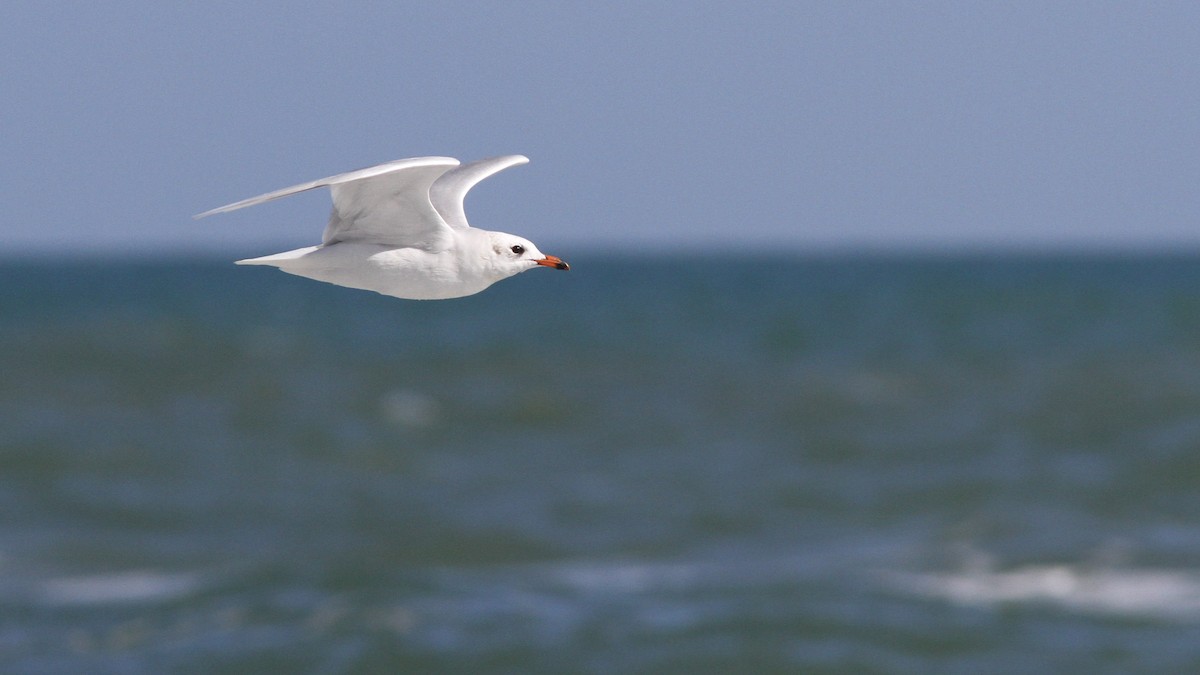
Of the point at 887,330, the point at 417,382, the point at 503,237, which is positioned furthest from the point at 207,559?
the point at 887,330

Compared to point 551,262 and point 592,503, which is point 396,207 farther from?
point 592,503

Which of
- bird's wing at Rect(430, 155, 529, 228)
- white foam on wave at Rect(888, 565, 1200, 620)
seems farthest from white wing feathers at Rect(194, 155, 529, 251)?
white foam on wave at Rect(888, 565, 1200, 620)

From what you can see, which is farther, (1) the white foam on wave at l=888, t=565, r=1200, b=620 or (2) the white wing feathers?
(1) the white foam on wave at l=888, t=565, r=1200, b=620

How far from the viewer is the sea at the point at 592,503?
21.5m

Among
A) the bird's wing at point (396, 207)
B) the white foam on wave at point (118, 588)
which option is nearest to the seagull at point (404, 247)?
the bird's wing at point (396, 207)

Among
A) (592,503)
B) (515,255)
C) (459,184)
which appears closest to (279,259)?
(515,255)

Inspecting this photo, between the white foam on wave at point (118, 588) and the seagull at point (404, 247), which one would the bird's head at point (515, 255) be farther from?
the white foam on wave at point (118, 588)

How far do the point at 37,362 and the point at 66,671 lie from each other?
25.7 meters

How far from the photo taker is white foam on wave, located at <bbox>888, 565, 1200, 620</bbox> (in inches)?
896

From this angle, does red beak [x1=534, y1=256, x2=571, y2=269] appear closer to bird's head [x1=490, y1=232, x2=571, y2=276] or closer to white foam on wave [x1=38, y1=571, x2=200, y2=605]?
bird's head [x1=490, y1=232, x2=571, y2=276]

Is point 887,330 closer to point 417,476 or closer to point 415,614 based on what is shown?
point 417,476

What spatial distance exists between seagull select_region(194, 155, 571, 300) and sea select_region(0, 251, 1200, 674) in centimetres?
1449

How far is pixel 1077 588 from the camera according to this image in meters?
23.6

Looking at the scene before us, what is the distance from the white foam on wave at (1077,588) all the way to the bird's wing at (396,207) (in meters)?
18.1
